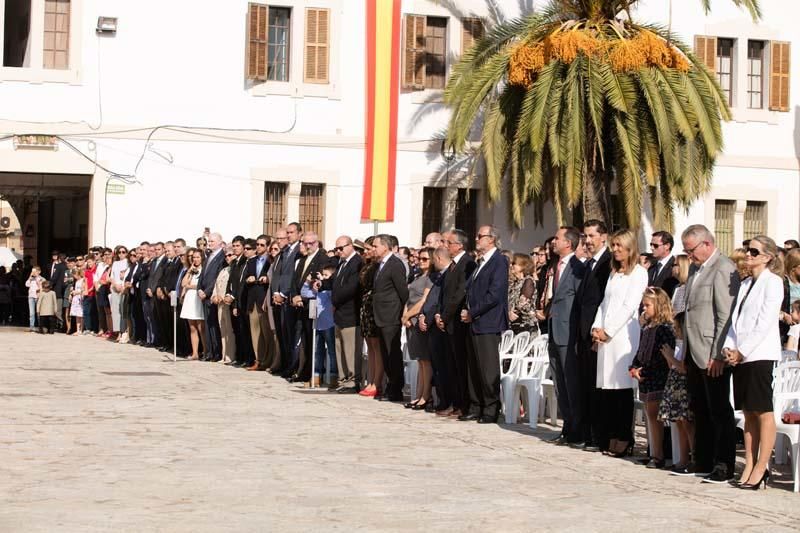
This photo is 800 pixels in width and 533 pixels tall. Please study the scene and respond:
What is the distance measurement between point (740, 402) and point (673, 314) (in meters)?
1.46

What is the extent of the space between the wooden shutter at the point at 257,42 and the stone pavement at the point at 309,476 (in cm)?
Answer: 1389

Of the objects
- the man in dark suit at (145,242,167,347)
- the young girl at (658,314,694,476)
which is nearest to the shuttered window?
the man in dark suit at (145,242,167,347)

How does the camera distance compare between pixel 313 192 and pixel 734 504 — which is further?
pixel 313 192

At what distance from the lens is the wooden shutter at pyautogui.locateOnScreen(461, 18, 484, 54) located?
30.8m

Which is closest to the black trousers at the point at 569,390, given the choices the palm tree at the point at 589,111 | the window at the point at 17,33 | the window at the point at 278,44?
the palm tree at the point at 589,111

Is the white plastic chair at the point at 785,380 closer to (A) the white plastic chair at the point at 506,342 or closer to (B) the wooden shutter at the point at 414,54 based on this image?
(A) the white plastic chair at the point at 506,342

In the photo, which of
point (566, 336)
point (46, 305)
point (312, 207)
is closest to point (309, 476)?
point (566, 336)

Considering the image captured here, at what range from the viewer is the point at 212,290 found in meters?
22.9

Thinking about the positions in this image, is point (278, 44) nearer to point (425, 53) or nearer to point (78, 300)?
point (425, 53)

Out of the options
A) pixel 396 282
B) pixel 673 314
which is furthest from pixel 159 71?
pixel 673 314

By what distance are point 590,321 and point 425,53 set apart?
60.8 feet

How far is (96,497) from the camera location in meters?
9.33

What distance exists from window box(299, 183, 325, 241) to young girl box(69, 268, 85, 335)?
4.54 metres

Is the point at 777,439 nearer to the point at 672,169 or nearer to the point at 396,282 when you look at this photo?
the point at 396,282
